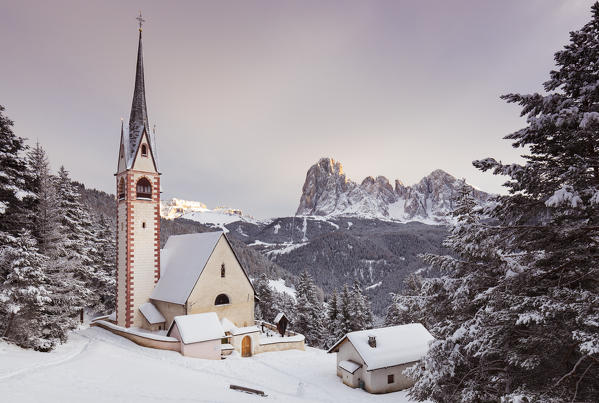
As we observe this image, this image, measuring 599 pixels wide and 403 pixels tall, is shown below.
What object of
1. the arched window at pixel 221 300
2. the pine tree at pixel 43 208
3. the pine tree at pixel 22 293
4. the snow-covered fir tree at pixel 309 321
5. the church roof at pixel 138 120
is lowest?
the snow-covered fir tree at pixel 309 321

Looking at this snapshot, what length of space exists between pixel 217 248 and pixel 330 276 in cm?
17630

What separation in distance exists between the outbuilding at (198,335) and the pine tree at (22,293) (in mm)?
8575

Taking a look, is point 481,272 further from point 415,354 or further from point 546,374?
point 415,354

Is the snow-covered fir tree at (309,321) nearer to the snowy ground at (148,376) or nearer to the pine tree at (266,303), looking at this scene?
the pine tree at (266,303)

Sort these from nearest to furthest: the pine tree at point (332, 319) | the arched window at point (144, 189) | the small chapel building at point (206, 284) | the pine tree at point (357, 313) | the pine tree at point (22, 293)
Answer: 1. the pine tree at point (22, 293)
2. the small chapel building at point (206, 284)
3. the arched window at point (144, 189)
4. the pine tree at point (357, 313)
5. the pine tree at point (332, 319)

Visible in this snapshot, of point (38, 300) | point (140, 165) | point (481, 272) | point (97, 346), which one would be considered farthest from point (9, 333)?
point (481, 272)

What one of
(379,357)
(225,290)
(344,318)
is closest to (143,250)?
(225,290)

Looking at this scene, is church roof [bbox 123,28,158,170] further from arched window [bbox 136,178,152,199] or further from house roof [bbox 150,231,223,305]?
house roof [bbox 150,231,223,305]

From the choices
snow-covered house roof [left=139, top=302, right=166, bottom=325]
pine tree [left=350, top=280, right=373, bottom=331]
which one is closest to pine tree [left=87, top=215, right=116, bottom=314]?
snow-covered house roof [left=139, top=302, right=166, bottom=325]

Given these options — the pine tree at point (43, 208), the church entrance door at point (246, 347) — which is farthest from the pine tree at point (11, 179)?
the church entrance door at point (246, 347)

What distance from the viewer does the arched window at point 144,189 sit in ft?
102

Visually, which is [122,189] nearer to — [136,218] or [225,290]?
[136,218]

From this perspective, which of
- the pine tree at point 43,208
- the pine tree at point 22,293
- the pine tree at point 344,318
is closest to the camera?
the pine tree at point 22,293

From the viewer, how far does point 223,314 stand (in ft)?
96.7
